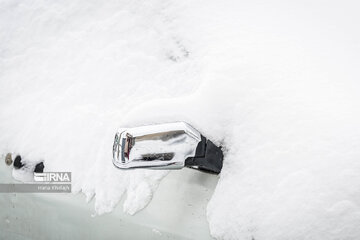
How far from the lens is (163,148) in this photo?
124 centimetres

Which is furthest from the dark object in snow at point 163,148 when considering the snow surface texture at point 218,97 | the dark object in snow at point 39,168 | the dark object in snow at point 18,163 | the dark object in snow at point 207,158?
the dark object in snow at point 18,163

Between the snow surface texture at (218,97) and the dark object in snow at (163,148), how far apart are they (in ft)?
0.47

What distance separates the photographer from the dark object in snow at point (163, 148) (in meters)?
1.23

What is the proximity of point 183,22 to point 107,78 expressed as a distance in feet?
1.48

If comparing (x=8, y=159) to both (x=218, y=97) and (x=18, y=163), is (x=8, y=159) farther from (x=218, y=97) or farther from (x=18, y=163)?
(x=218, y=97)

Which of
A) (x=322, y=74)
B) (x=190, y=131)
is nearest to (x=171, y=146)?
(x=190, y=131)

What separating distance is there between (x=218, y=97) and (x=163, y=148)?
0.32 meters

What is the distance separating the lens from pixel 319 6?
166 centimetres

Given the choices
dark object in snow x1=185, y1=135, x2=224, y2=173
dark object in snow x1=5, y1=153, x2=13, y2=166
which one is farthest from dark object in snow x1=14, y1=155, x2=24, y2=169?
dark object in snow x1=185, y1=135, x2=224, y2=173

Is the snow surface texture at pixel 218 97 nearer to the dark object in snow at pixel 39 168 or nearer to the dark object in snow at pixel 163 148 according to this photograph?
the dark object in snow at pixel 39 168

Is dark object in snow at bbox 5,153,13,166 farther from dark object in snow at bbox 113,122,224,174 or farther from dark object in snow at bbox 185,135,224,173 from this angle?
dark object in snow at bbox 185,135,224,173

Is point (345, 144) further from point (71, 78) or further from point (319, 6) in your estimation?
point (71, 78)

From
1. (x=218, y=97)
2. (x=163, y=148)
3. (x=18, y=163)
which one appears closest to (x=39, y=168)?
(x=18, y=163)

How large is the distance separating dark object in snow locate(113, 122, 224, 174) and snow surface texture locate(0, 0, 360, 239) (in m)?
0.14
